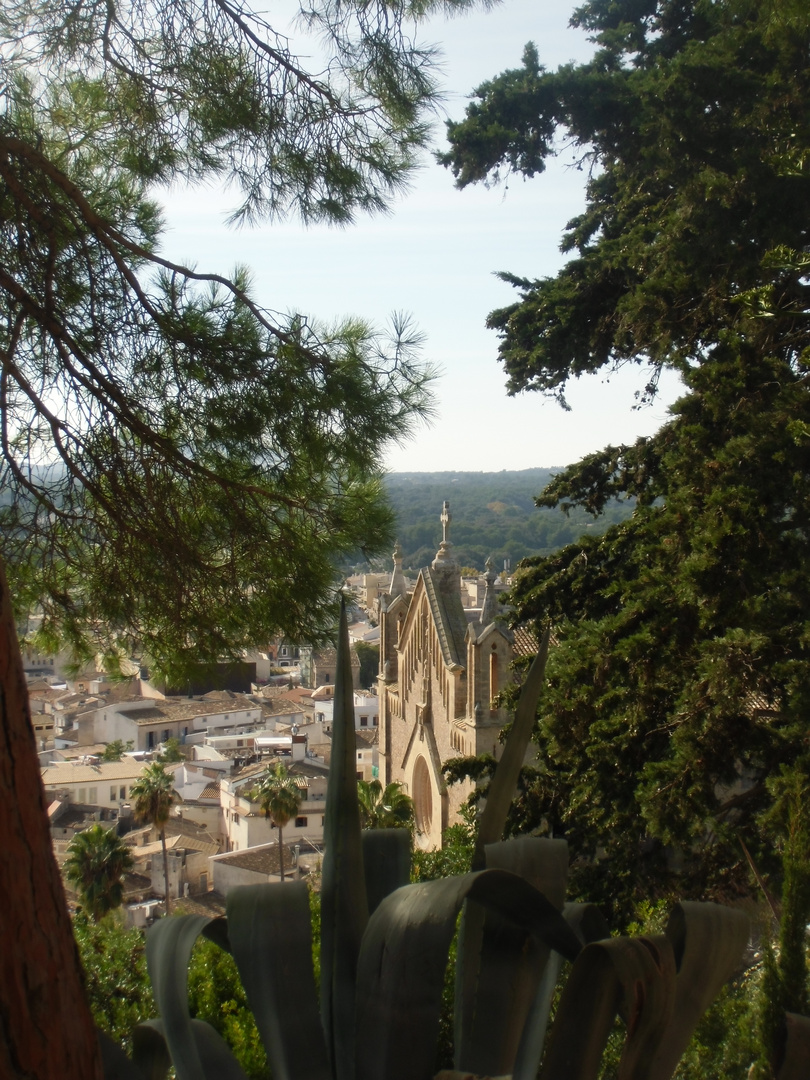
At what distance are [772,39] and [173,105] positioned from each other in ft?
14.5

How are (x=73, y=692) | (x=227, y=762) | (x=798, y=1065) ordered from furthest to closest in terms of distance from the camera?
(x=73, y=692), (x=227, y=762), (x=798, y=1065)

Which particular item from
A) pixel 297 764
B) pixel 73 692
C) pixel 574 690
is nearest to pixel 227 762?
pixel 297 764

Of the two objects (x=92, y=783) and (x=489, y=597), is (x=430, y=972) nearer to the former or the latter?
(x=489, y=597)

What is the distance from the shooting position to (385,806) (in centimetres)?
2098

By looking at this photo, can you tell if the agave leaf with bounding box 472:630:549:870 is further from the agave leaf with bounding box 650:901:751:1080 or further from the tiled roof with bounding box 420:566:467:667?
the tiled roof with bounding box 420:566:467:667

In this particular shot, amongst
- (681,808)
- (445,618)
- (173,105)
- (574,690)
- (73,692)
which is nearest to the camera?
(173,105)

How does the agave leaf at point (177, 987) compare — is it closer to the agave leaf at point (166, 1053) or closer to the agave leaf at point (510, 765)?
the agave leaf at point (166, 1053)

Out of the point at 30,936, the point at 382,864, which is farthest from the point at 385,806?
the point at 30,936

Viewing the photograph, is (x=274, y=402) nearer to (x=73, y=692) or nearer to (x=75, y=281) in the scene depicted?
(x=75, y=281)

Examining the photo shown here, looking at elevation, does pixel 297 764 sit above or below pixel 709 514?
below

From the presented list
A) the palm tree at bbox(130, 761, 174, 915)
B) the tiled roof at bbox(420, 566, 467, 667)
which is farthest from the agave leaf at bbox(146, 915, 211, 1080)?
the palm tree at bbox(130, 761, 174, 915)

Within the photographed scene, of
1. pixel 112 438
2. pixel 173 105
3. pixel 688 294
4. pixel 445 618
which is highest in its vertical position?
pixel 173 105

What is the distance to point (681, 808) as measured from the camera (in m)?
5.64

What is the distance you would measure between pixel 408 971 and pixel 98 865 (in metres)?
17.4
